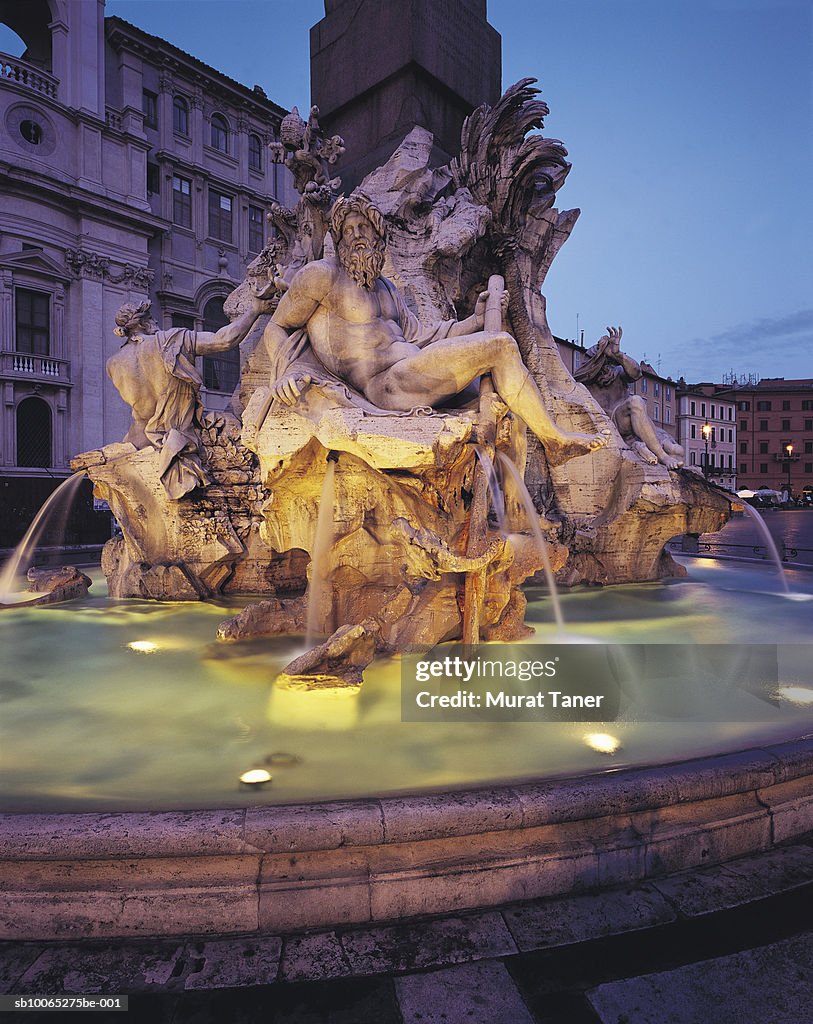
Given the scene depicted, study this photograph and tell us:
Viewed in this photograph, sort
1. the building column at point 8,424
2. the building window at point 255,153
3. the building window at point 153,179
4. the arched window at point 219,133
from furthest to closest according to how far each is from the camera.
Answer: the building window at point 255,153 → the arched window at point 219,133 → the building window at point 153,179 → the building column at point 8,424

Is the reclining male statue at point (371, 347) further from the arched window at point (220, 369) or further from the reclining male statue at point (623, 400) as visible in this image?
the arched window at point (220, 369)

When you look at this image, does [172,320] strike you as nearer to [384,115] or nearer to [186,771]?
[384,115]

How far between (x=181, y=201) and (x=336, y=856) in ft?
96.6

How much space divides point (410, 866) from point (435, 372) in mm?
2952

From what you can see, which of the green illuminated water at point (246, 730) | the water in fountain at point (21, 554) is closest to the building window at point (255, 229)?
the water in fountain at point (21, 554)

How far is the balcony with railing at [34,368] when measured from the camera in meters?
20.2

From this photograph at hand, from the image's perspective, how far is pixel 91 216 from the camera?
2244cm

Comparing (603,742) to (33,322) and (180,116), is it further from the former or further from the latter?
(180,116)

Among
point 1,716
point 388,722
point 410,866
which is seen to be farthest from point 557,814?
point 1,716

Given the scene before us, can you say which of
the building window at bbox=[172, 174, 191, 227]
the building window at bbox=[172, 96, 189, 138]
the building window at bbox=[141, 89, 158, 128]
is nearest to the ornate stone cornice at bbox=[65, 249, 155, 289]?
the building window at bbox=[172, 174, 191, 227]

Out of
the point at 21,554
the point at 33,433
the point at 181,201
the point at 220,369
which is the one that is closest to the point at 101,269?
the point at 220,369

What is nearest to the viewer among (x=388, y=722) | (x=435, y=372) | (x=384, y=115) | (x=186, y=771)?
(x=186, y=771)

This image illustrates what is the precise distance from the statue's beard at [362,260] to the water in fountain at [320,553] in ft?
3.97

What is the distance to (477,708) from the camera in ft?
10.5
